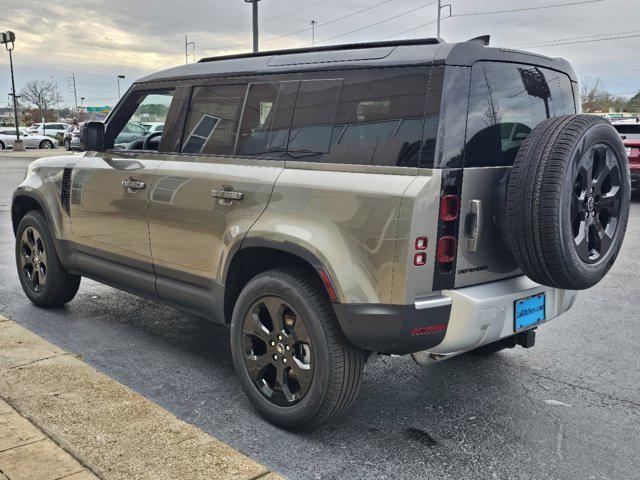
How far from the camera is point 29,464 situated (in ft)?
9.00

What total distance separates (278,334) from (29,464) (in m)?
1.26

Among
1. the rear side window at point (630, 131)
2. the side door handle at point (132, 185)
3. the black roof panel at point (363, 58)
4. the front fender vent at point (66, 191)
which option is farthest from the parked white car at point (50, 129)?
the black roof panel at point (363, 58)

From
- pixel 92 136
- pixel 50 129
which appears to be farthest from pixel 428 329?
pixel 50 129

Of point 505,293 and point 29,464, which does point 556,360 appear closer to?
point 505,293

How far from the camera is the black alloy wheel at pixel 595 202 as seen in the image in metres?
2.95

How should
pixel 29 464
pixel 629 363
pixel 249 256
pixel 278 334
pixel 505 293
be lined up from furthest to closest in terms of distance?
pixel 629 363 < pixel 249 256 < pixel 278 334 < pixel 505 293 < pixel 29 464

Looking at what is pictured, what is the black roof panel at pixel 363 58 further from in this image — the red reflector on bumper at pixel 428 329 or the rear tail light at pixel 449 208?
the red reflector on bumper at pixel 428 329

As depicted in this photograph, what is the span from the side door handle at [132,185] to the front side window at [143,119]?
27 cm

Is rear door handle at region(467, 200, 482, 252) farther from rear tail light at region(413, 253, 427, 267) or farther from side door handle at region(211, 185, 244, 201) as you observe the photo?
side door handle at region(211, 185, 244, 201)

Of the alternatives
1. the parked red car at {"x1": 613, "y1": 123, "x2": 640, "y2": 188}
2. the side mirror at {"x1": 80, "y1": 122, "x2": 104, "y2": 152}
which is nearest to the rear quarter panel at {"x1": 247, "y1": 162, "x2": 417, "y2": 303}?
the side mirror at {"x1": 80, "y1": 122, "x2": 104, "y2": 152}

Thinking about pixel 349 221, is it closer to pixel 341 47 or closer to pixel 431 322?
pixel 431 322

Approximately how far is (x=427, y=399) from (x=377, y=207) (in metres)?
1.46

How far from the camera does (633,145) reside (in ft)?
42.7

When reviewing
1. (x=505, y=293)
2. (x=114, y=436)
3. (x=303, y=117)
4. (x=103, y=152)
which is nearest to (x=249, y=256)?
(x=303, y=117)
